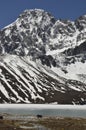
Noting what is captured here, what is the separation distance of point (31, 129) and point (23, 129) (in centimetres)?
160

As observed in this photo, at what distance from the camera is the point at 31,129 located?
246 feet

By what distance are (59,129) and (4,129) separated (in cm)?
1141

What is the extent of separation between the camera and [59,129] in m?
76.8

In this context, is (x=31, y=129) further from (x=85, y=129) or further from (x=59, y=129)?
(x=85, y=129)

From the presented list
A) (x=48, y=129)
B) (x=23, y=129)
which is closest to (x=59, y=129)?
(x=48, y=129)

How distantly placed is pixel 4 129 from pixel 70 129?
1375 cm

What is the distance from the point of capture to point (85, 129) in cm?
7756

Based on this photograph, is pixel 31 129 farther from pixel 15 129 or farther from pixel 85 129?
pixel 85 129

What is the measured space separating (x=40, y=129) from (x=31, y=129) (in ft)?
6.66

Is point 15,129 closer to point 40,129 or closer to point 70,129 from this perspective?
point 40,129

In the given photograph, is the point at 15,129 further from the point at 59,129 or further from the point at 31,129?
the point at 59,129

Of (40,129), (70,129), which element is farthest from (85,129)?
(40,129)

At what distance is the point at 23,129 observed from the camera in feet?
246

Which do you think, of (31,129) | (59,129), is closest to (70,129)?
(59,129)
